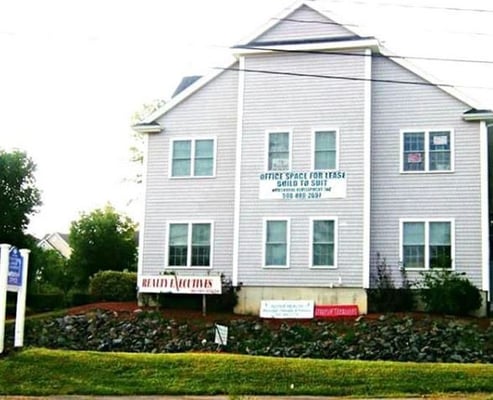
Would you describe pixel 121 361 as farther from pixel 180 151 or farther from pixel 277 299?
pixel 180 151

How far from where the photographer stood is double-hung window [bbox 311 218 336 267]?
2730cm

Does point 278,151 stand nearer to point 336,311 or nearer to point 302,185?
point 302,185

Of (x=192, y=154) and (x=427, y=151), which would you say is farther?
(x=192, y=154)

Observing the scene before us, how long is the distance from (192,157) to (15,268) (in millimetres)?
10518

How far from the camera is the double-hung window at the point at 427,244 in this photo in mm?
26844

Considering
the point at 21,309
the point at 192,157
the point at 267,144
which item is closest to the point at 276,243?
the point at 267,144

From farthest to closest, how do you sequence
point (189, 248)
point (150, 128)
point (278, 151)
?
point (150, 128)
point (189, 248)
point (278, 151)

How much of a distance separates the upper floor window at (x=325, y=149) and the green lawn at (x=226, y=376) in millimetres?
10512

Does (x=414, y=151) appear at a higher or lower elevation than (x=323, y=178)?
higher

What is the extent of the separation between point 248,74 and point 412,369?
14.3 metres

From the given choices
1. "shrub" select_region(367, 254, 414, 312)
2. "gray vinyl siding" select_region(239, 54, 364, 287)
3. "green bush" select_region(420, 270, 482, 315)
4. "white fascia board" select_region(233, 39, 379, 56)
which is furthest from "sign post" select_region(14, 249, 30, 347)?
"green bush" select_region(420, 270, 482, 315)

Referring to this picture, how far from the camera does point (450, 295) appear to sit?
25141 millimetres

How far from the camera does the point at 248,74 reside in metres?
28.9

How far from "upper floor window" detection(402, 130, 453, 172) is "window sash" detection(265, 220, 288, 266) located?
4555 mm
